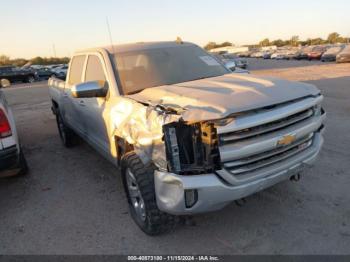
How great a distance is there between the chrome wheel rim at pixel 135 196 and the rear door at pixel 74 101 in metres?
1.93

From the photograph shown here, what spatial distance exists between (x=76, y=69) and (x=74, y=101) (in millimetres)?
570

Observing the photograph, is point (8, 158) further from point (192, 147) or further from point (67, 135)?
point (192, 147)

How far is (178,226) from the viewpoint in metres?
3.53

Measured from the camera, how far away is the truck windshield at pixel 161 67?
409cm

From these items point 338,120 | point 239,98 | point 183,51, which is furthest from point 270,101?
point 338,120

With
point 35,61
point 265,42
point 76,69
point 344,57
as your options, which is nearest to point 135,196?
point 76,69

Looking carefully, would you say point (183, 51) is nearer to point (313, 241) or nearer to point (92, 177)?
point (92, 177)

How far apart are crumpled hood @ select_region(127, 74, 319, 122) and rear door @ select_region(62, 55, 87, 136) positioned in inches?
72.4

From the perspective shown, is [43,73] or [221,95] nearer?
[221,95]

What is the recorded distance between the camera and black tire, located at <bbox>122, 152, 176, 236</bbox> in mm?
3117

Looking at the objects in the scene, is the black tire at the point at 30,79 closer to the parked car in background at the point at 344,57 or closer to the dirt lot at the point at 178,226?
the parked car in background at the point at 344,57

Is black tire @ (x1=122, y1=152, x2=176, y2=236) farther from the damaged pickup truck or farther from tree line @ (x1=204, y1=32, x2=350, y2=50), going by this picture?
tree line @ (x1=204, y1=32, x2=350, y2=50)

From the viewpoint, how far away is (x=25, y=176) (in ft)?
17.9

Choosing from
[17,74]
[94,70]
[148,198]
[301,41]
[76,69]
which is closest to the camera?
[148,198]
